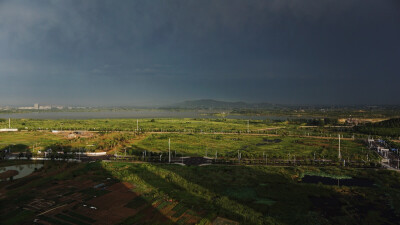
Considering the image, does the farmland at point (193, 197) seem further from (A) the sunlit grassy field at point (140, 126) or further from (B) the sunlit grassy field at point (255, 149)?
(A) the sunlit grassy field at point (140, 126)

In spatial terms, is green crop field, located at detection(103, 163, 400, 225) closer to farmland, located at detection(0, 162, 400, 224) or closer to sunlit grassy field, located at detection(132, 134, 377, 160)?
farmland, located at detection(0, 162, 400, 224)

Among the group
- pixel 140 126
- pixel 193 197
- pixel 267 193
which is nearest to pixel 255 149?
pixel 267 193

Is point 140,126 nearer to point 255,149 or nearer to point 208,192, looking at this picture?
point 255,149

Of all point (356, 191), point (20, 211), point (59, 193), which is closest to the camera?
point (20, 211)

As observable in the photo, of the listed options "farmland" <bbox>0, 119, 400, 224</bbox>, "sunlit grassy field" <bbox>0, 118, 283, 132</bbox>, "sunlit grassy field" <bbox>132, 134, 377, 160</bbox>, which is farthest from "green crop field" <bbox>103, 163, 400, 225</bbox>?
"sunlit grassy field" <bbox>0, 118, 283, 132</bbox>

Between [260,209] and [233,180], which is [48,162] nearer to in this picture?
[233,180]

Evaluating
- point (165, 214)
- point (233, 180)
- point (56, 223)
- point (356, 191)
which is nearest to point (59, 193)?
point (56, 223)

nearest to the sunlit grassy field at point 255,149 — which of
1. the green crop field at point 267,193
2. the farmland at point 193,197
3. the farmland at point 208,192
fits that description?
the farmland at point 208,192

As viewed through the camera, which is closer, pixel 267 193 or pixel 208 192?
pixel 208 192

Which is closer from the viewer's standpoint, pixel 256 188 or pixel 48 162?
pixel 256 188

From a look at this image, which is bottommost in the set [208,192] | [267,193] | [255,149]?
[267,193]

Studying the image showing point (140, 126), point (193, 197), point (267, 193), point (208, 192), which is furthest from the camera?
point (140, 126)
